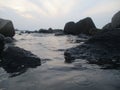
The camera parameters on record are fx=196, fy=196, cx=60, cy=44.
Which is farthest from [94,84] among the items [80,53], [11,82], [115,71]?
[80,53]

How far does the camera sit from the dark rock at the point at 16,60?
580 centimetres

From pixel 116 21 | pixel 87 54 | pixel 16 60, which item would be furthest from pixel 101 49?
pixel 116 21

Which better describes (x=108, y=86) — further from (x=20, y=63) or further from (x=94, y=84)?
(x=20, y=63)

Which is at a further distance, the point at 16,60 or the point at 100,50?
the point at 100,50

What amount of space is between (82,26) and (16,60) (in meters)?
24.7

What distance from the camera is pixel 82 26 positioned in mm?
30344

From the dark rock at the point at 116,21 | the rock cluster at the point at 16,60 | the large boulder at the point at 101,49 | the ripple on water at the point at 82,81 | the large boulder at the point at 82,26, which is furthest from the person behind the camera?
the large boulder at the point at 82,26

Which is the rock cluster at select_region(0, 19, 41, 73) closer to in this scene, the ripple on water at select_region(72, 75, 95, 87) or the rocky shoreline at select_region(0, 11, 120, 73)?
the rocky shoreline at select_region(0, 11, 120, 73)

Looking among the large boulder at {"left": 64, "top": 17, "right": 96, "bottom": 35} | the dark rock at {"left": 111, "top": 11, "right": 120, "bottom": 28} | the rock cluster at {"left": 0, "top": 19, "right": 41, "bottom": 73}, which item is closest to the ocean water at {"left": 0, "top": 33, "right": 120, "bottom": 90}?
the rock cluster at {"left": 0, "top": 19, "right": 41, "bottom": 73}

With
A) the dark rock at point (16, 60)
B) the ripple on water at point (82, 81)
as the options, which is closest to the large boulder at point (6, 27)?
the dark rock at point (16, 60)

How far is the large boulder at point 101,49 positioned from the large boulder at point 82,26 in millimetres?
20626

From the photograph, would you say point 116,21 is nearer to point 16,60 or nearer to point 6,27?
point 6,27

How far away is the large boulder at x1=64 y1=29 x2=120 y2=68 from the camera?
7332mm

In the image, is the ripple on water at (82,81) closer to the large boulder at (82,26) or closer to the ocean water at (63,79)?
the ocean water at (63,79)
